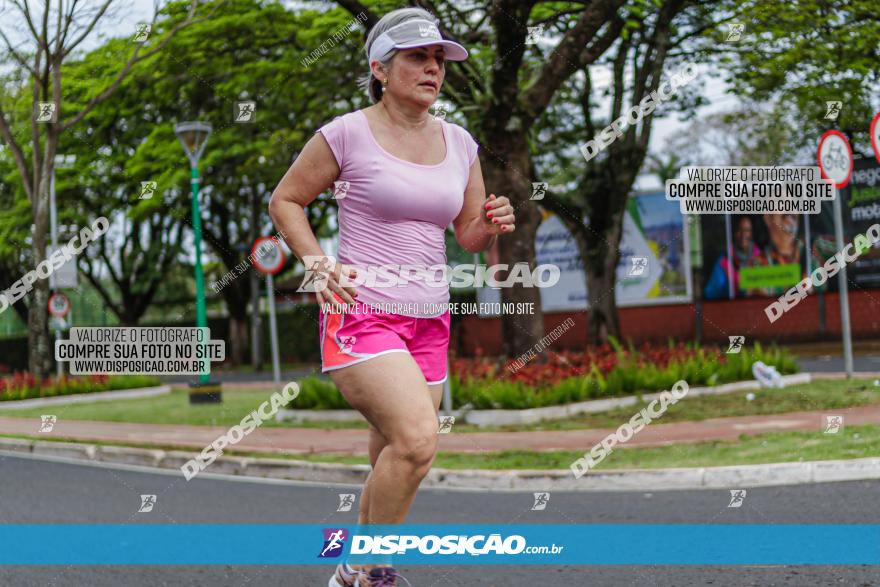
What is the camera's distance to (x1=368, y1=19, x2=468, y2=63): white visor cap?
3209mm

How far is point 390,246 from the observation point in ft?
10.8

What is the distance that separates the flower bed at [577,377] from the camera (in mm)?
11516

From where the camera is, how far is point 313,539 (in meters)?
5.48

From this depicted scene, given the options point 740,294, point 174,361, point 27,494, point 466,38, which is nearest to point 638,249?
point 740,294

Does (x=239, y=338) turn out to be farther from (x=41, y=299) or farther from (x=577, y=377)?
(x=577, y=377)

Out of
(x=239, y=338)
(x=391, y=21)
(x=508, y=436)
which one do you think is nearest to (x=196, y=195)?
(x=508, y=436)

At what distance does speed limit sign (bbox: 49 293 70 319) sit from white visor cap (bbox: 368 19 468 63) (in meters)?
19.2

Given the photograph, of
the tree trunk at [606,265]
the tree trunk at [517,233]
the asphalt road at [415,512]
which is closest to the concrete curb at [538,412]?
the tree trunk at [517,233]

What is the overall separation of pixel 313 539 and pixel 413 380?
2.66 metres

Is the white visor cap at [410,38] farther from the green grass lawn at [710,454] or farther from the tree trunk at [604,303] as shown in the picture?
the tree trunk at [604,303]

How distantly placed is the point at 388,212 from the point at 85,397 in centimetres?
1649

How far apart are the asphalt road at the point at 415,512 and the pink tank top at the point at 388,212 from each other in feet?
5.30

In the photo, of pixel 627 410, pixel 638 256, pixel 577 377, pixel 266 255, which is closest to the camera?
pixel 627 410

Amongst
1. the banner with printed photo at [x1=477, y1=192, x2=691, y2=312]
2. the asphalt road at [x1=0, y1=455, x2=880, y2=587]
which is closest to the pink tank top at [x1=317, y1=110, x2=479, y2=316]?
the asphalt road at [x1=0, y1=455, x2=880, y2=587]
